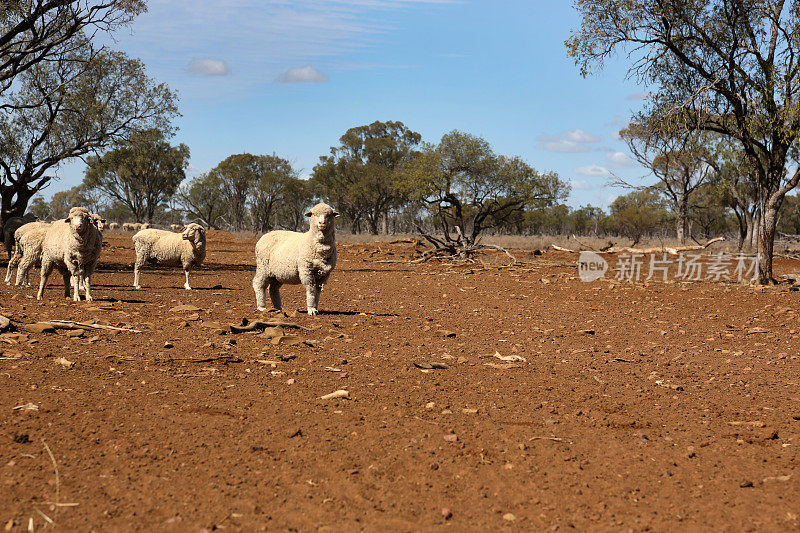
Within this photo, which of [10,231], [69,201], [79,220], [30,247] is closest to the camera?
[79,220]

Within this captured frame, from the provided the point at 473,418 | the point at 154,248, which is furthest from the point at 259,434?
the point at 154,248

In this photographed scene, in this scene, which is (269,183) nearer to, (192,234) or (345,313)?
(192,234)

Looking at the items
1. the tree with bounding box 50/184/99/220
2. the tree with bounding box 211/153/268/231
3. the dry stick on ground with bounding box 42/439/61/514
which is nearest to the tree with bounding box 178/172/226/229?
the tree with bounding box 211/153/268/231

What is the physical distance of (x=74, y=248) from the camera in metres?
11.0

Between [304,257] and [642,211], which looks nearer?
[304,257]

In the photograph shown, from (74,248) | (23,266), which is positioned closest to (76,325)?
(74,248)

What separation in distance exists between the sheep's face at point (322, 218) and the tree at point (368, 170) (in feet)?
170

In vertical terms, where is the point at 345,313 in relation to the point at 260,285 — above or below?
below

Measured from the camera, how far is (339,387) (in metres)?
6.07

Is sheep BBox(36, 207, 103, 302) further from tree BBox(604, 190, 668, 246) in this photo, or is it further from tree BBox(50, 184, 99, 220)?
tree BBox(50, 184, 99, 220)

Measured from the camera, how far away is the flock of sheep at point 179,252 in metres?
9.57

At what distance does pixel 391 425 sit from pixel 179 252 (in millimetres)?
10737

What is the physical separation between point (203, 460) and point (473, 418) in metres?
2.30

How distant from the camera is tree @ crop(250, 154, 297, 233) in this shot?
63.8 meters
